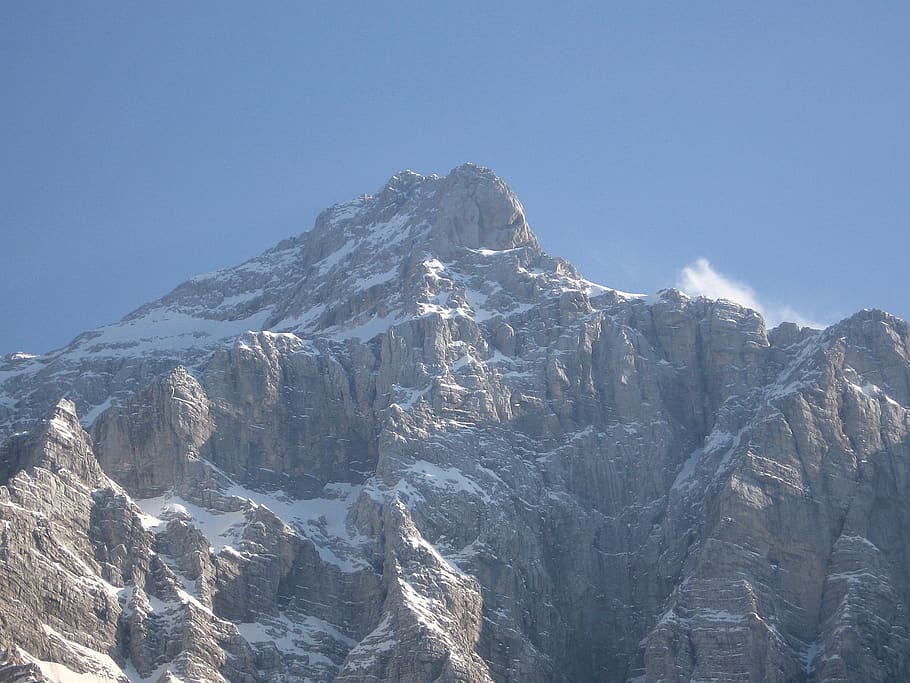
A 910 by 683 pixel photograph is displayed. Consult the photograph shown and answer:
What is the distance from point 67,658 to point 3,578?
9269mm

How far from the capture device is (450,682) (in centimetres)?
19988

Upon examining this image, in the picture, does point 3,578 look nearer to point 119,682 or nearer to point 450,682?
point 119,682

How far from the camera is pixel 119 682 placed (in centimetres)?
19862

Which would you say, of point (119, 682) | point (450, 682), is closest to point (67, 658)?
point (119, 682)

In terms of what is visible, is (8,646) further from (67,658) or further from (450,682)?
(450,682)

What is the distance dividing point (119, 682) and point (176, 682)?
513cm

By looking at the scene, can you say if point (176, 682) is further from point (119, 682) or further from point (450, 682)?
point (450, 682)

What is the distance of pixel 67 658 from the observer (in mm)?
197625

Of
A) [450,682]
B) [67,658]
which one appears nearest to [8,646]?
[67,658]

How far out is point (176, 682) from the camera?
200 metres

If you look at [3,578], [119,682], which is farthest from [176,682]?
[3,578]

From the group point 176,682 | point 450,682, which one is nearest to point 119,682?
point 176,682

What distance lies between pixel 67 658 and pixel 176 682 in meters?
10.0

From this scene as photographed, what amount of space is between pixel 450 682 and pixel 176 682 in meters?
24.8
